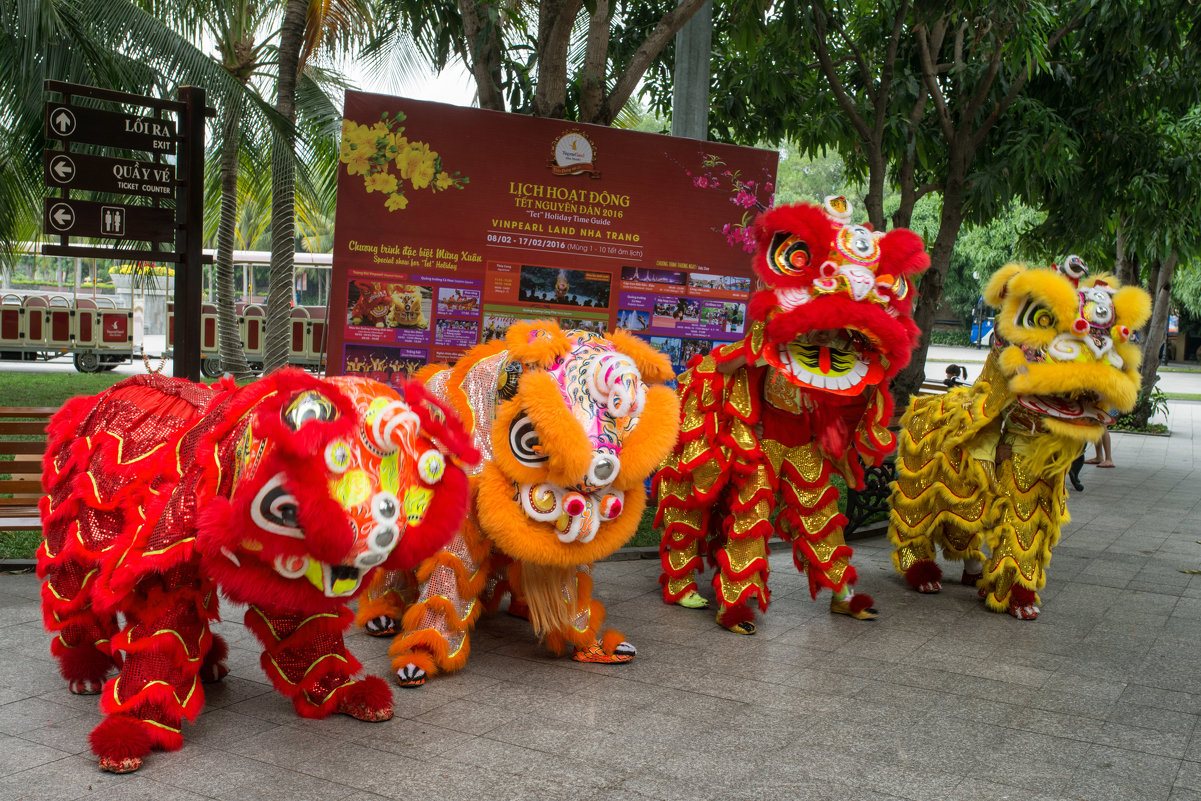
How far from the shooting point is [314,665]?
145 inches

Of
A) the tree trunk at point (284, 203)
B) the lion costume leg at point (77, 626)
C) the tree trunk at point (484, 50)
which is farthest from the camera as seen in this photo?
the tree trunk at point (284, 203)

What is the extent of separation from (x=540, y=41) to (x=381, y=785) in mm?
5449

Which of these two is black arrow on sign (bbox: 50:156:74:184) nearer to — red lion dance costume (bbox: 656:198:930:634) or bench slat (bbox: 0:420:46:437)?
bench slat (bbox: 0:420:46:437)

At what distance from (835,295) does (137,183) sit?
363cm

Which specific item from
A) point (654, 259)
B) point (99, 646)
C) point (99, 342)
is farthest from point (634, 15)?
point (99, 342)

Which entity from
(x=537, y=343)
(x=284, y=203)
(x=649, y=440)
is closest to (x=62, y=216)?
(x=537, y=343)

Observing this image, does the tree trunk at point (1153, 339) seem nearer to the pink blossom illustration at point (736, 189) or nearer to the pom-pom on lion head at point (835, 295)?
the pink blossom illustration at point (736, 189)

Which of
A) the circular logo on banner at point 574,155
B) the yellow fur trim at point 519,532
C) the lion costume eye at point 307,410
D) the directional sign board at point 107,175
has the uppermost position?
the circular logo on banner at point 574,155

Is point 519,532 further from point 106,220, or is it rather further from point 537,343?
point 106,220

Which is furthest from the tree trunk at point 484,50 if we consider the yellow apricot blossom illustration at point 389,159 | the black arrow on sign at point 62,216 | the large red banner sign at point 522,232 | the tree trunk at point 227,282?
the tree trunk at point 227,282

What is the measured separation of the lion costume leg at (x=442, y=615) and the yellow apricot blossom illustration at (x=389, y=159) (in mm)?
2643

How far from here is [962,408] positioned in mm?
5855

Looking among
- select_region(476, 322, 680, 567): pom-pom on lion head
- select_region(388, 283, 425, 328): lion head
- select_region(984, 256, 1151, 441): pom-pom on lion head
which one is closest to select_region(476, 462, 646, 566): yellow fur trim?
select_region(476, 322, 680, 567): pom-pom on lion head

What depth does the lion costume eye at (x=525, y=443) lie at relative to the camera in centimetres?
Result: 412
